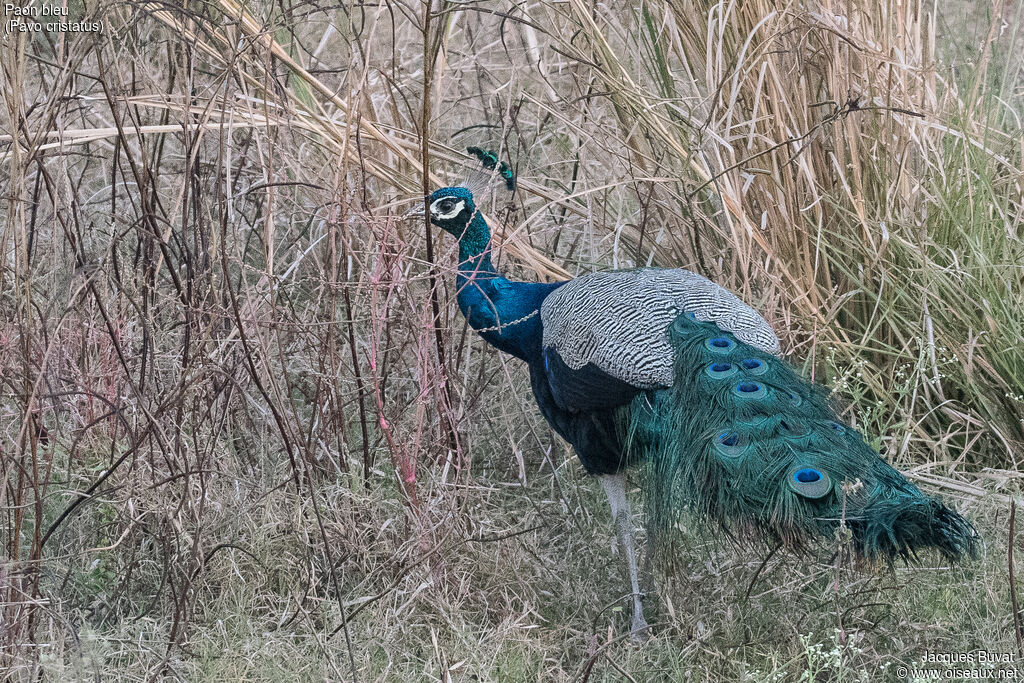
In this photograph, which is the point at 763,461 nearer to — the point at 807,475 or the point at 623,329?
the point at 807,475

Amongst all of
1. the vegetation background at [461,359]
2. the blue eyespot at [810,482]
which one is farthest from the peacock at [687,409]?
the vegetation background at [461,359]

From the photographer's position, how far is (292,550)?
3115 mm

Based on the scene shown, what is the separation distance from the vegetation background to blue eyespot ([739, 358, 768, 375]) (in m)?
0.34

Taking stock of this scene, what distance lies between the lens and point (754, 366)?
271 centimetres

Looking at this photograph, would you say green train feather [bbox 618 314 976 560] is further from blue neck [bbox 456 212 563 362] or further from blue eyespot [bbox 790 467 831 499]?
blue neck [bbox 456 212 563 362]

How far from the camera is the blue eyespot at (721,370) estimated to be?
2652 mm

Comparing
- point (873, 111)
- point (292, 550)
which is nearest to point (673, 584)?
point (292, 550)

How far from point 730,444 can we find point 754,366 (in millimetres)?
283

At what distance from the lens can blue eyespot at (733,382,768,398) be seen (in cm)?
260

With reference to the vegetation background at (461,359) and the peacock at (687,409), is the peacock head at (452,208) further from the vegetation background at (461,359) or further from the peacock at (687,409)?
the vegetation background at (461,359)

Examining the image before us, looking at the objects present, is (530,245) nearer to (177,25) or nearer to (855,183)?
(855,183)

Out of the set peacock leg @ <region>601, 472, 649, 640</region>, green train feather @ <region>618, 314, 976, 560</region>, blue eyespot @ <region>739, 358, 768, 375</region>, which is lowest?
peacock leg @ <region>601, 472, 649, 640</region>

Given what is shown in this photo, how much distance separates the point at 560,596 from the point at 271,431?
3.59 feet

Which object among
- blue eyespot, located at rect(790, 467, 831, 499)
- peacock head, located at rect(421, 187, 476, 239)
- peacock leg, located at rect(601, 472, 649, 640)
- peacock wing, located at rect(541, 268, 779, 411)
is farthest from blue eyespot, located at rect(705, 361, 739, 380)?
peacock head, located at rect(421, 187, 476, 239)
